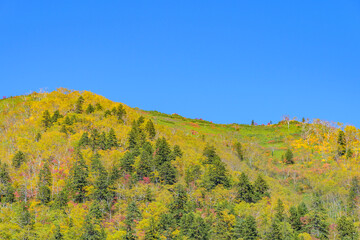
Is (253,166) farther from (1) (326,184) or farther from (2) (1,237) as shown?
(2) (1,237)

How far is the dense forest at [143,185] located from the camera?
307 ft

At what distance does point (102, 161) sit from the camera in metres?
122

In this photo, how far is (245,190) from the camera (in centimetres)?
11775

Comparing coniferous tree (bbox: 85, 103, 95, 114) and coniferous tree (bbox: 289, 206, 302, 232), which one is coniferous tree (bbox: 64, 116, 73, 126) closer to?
coniferous tree (bbox: 85, 103, 95, 114)

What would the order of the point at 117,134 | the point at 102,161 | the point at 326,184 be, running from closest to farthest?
the point at 102,161 < the point at 326,184 < the point at 117,134

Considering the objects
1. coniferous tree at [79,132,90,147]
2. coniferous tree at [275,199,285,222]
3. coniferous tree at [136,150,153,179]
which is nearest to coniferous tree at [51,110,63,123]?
coniferous tree at [79,132,90,147]

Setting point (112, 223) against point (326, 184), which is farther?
point (326, 184)

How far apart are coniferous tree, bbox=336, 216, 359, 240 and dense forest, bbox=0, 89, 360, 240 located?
24cm

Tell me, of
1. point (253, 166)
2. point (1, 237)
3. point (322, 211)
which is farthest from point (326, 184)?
point (1, 237)

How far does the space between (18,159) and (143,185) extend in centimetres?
3930

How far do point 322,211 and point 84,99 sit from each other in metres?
112

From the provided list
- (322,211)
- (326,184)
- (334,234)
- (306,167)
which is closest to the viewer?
A: (334,234)

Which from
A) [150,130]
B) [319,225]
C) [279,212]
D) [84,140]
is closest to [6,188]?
[84,140]

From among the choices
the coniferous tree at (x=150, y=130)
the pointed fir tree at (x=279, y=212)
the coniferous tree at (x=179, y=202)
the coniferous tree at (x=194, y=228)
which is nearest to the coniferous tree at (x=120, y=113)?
the coniferous tree at (x=150, y=130)
